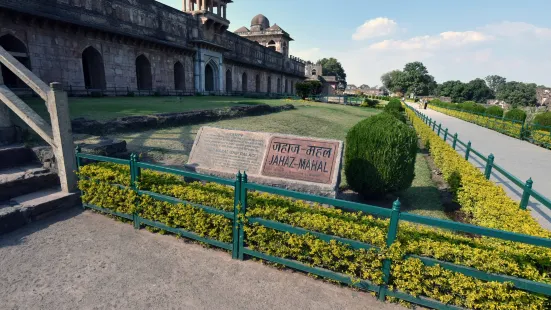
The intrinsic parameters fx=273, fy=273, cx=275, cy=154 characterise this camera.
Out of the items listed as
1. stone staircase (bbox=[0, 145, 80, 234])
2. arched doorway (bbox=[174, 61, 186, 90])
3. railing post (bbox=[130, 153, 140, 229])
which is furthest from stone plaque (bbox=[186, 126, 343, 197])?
arched doorway (bbox=[174, 61, 186, 90])

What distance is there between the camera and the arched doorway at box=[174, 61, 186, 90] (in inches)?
1052

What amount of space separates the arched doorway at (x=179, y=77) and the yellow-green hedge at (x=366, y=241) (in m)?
25.1

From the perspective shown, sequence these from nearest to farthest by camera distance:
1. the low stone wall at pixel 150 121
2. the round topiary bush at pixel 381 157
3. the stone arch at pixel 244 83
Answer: the round topiary bush at pixel 381 157, the low stone wall at pixel 150 121, the stone arch at pixel 244 83

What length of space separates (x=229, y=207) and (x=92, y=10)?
69.3 feet

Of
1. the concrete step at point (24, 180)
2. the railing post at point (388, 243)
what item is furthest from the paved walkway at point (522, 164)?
the concrete step at point (24, 180)

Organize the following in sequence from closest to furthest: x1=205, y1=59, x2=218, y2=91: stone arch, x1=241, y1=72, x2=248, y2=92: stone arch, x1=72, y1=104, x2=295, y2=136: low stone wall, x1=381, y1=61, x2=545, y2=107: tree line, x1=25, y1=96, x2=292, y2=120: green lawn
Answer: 1. x1=72, y1=104, x2=295, y2=136: low stone wall
2. x1=25, y1=96, x2=292, y2=120: green lawn
3. x1=205, y1=59, x2=218, y2=91: stone arch
4. x1=241, y1=72, x2=248, y2=92: stone arch
5. x1=381, y1=61, x2=545, y2=107: tree line

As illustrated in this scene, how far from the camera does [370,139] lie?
206 inches

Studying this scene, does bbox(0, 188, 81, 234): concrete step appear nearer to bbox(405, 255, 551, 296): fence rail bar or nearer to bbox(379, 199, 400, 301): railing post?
bbox(379, 199, 400, 301): railing post

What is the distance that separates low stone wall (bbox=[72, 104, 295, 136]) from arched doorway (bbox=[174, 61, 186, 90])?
1506cm

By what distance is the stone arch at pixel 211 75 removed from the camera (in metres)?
30.6

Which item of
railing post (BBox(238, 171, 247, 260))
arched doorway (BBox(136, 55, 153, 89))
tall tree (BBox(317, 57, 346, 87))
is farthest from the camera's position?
tall tree (BBox(317, 57, 346, 87))

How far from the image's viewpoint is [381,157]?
204 inches

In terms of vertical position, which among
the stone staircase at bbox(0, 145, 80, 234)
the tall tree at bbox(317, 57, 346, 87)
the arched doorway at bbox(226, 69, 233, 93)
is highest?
the tall tree at bbox(317, 57, 346, 87)

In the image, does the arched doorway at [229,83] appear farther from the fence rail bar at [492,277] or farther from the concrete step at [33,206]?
the fence rail bar at [492,277]
